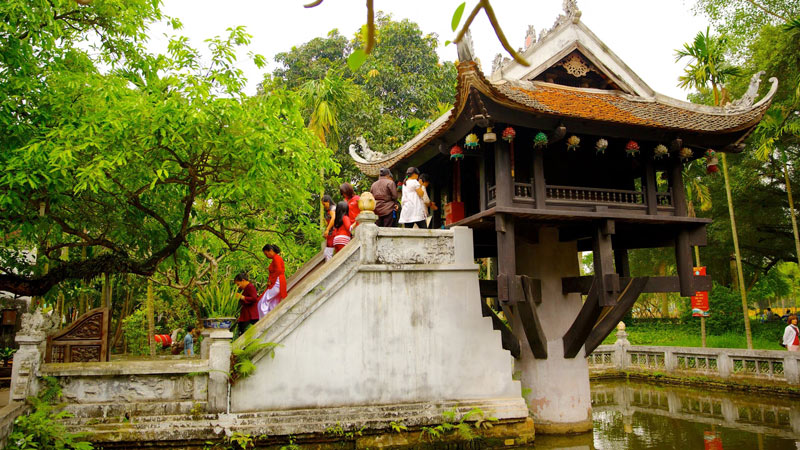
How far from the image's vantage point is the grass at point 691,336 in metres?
19.1

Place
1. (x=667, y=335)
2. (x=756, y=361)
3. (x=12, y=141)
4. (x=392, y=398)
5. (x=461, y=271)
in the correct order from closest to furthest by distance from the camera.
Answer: (x=12, y=141) < (x=392, y=398) < (x=461, y=271) < (x=756, y=361) < (x=667, y=335)

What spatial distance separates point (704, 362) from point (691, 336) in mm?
8372

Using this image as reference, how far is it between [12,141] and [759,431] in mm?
12068

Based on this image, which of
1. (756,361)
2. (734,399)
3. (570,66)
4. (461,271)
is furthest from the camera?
(756,361)

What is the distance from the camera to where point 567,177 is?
10.0 metres

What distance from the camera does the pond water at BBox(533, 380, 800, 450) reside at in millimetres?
8586

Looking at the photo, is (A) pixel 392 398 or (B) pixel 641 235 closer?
(A) pixel 392 398

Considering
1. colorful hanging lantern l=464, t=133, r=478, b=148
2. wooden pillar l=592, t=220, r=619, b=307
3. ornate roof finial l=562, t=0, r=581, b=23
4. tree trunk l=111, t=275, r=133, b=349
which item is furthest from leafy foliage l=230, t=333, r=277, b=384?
tree trunk l=111, t=275, r=133, b=349

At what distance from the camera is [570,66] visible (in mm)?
9891

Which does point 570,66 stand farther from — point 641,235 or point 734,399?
point 734,399

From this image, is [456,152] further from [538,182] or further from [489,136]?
[538,182]

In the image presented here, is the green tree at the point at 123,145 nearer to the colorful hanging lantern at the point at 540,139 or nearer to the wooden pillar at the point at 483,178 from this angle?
the wooden pillar at the point at 483,178

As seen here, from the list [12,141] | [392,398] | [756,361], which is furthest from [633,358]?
[12,141]

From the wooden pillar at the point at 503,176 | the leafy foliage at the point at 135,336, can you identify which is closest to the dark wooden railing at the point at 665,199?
the wooden pillar at the point at 503,176
